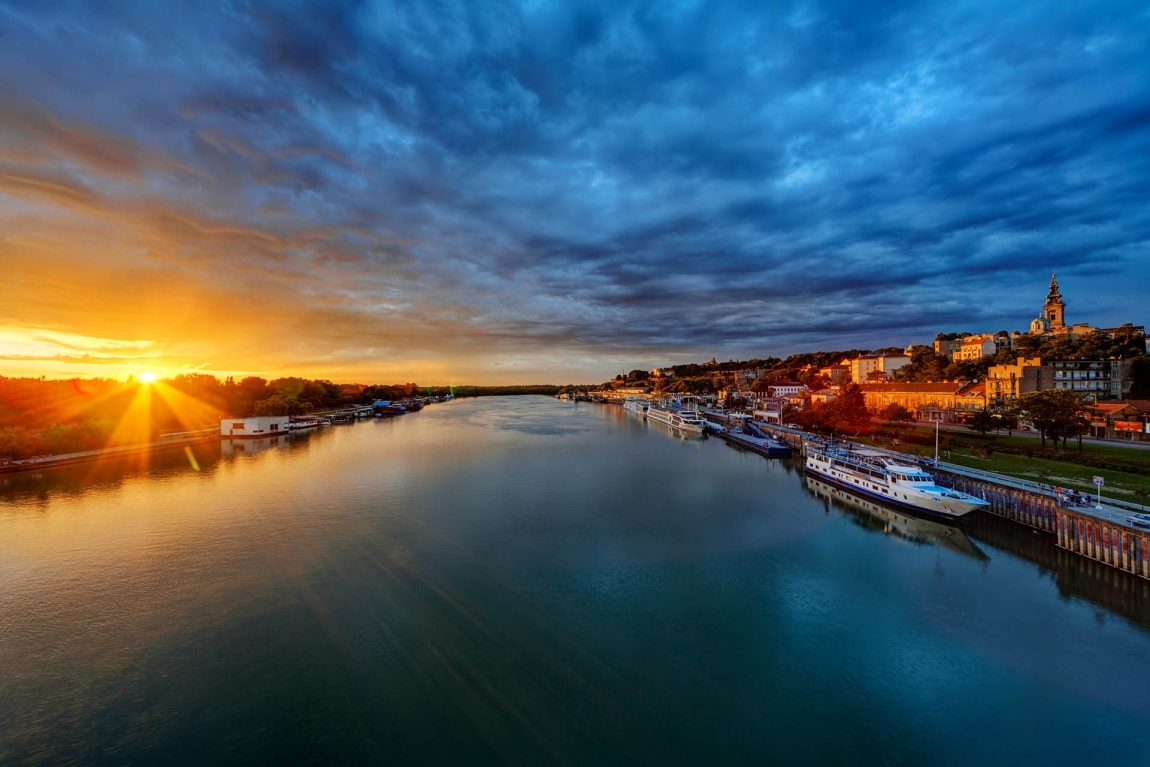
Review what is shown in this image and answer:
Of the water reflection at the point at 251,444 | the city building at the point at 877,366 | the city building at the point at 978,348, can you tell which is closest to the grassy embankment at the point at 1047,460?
the water reflection at the point at 251,444

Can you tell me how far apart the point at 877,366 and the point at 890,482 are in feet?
308

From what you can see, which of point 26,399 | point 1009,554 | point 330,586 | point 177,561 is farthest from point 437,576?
point 26,399

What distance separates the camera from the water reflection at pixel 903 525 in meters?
20.6

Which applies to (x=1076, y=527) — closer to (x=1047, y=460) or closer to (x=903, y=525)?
(x=903, y=525)

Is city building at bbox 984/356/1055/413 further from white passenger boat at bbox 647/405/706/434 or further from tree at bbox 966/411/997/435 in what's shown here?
white passenger boat at bbox 647/405/706/434

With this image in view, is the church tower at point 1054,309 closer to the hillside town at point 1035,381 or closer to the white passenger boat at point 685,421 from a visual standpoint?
the hillside town at point 1035,381

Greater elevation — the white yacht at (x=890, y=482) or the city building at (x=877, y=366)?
the city building at (x=877, y=366)

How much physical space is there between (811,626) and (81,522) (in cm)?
3169

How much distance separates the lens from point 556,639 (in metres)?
12.9

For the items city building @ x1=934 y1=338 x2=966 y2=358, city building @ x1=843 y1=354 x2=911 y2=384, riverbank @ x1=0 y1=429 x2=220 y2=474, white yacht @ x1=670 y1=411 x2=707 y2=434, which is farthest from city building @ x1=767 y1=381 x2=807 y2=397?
riverbank @ x1=0 y1=429 x2=220 y2=474

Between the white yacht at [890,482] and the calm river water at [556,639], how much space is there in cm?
125

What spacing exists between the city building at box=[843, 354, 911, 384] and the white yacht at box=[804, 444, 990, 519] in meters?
76.8

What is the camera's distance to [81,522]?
2358cm

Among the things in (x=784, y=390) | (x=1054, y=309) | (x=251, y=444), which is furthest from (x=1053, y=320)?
(x=251, y=444)
